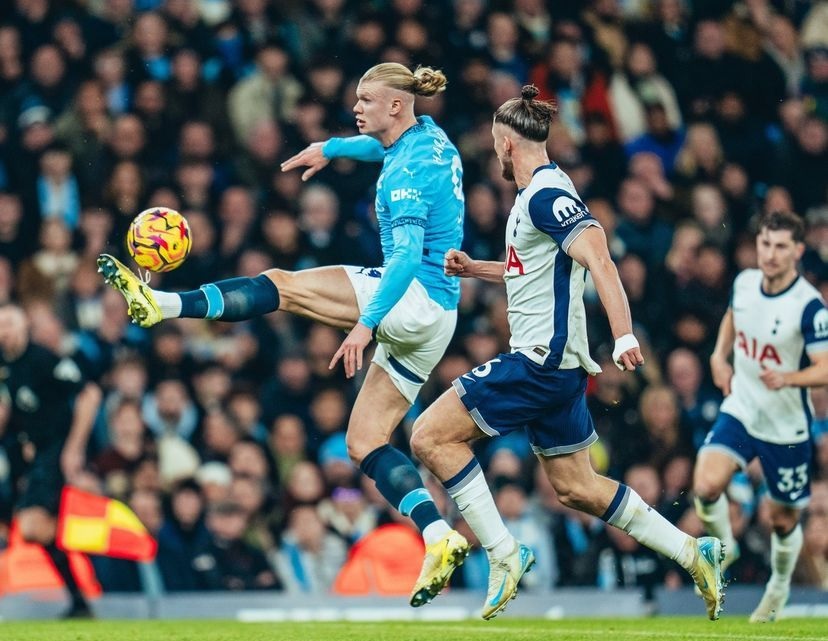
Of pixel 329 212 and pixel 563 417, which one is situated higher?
pixel 329 212

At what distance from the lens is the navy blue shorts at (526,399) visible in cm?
722

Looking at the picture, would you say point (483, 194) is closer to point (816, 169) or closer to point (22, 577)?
point (816, 169)

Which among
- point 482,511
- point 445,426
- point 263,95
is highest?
point 263,95

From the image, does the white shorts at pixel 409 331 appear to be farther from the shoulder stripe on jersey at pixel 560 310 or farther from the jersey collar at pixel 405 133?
the shoulder stripe on jersey at pixel 560 310

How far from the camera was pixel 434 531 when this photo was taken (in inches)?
288

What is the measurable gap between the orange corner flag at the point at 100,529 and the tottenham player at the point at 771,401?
13.3 ft

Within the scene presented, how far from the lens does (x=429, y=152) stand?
25.4 feet

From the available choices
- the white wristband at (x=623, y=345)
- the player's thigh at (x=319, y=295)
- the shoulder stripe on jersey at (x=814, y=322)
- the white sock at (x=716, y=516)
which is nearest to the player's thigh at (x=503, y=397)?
the white wristband at (x=623, y=345)

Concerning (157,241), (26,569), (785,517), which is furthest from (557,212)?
(26,569)

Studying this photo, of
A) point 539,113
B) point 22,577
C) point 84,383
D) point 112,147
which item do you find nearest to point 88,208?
point 112,147

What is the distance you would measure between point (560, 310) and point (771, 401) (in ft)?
9.38

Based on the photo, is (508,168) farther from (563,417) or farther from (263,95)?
(263,95)

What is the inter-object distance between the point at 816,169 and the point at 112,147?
21.5 feet

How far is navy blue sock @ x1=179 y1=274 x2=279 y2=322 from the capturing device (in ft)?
24.6
